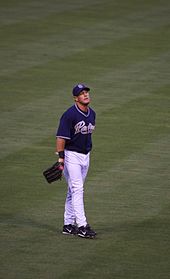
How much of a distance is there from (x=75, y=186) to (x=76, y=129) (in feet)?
2.21

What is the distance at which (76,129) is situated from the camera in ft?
36.2

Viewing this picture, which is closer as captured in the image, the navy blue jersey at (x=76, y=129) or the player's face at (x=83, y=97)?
the navy blue jersey at (x=76, y=129)

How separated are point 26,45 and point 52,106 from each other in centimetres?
412

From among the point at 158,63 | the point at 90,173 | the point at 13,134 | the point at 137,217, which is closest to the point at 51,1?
the point at 158,63

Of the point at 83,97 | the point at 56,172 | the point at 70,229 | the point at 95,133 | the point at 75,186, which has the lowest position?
the point at 70,229

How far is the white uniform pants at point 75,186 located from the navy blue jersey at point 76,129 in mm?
95

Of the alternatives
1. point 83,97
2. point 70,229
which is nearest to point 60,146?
point 83,97

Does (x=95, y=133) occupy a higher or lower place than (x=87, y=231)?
higher

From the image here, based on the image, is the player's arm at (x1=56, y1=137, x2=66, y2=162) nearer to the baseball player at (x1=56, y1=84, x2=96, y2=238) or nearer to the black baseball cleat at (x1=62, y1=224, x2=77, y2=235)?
the baseball player at (x1=56, y1=84, x2=96, y2=238)

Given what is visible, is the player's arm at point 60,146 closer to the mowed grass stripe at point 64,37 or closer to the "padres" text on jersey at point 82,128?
the "padres" text on jersey at point 82,128

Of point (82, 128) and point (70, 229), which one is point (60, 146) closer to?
point (82, 128)

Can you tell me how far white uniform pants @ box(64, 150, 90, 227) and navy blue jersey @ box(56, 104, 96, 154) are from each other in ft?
0.31

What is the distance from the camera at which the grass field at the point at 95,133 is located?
1035 centimetres

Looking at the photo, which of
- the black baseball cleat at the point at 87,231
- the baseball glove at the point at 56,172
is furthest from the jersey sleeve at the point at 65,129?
the black baseball cleat at the point at 87,231
